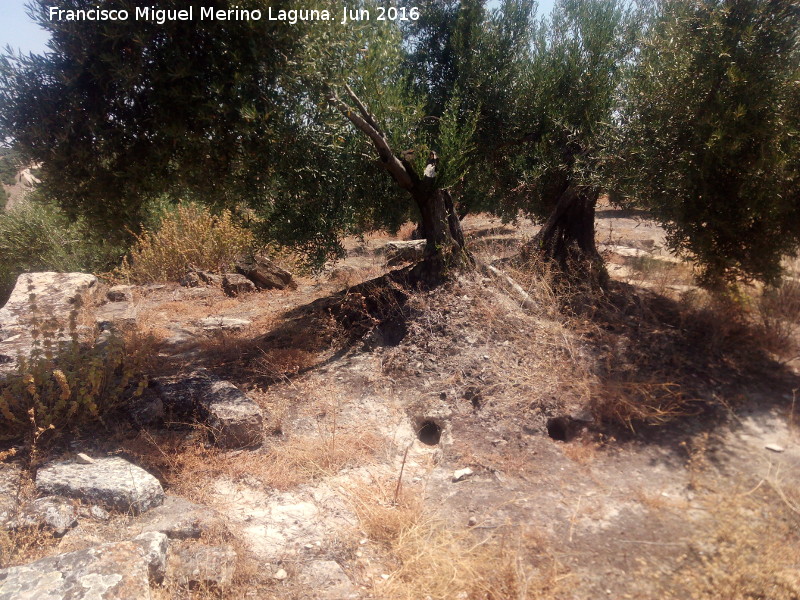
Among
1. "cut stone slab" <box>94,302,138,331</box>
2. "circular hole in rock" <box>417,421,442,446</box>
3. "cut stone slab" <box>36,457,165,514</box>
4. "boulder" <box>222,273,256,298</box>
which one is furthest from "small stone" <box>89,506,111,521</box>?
"boulder" <box>222,273,256,298</box>

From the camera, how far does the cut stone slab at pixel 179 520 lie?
3.65 meters

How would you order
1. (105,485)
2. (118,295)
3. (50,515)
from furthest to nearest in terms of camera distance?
(118,295) → (105,485) → (50,515)

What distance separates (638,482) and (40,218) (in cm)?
1619

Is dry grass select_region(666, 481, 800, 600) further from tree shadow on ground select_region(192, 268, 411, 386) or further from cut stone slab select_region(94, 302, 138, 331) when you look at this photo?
cut stone slab select_region(94, 302, 138, 331)

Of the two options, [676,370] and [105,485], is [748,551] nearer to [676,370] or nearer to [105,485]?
[676,370]

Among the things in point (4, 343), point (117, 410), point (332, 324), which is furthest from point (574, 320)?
point (4, 343)

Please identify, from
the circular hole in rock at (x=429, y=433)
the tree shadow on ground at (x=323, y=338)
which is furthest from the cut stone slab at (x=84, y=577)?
the tree shadow on ground at (x=323, y=338)

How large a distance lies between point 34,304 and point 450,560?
5.35 m

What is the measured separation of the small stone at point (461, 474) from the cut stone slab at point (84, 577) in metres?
2.42

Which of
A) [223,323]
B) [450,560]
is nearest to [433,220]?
[223,323]

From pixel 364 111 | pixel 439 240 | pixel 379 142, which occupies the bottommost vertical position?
pixel 439 240

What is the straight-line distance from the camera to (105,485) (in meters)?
3.93

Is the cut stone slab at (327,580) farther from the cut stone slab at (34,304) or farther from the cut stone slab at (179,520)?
the cut stone slab at (34,304)

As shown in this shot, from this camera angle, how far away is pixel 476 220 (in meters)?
18.9
